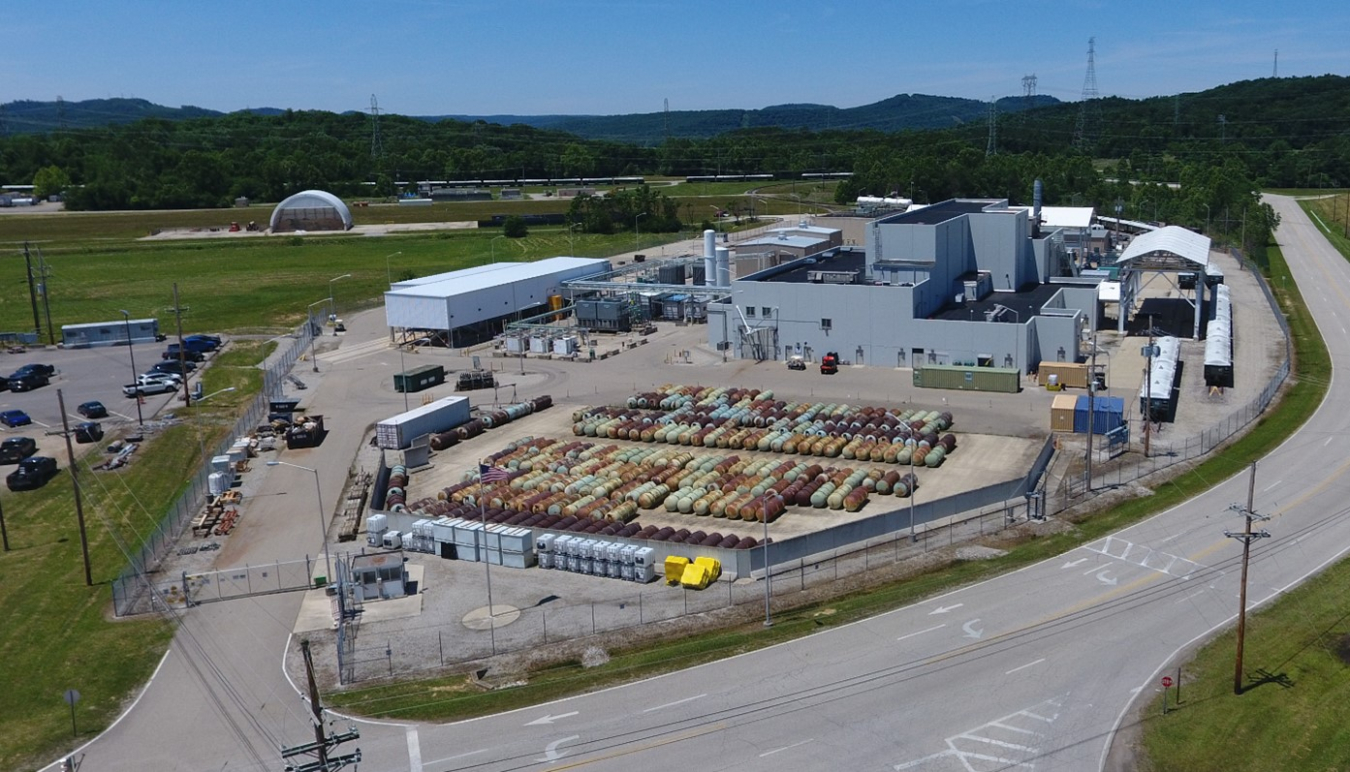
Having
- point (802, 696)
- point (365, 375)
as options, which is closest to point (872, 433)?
point (802, 696)

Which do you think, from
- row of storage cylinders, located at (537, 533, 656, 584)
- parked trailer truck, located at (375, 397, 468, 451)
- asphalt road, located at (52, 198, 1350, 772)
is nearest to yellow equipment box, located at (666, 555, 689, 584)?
row of storage cylinders, located at (537, 533, 656, 584)

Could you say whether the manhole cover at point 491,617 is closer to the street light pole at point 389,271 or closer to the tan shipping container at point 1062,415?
the tan shipping container at point 1062,415

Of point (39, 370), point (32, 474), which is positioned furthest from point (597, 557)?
point (39, 370)

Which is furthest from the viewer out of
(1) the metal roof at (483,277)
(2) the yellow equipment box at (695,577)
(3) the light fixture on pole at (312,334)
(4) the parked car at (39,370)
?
(1) the metal roof at (483,277)

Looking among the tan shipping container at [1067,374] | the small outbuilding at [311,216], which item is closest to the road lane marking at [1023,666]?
the tan shipping container at [1067,374]

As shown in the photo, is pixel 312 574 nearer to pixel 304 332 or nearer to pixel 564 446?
pixel 564 446

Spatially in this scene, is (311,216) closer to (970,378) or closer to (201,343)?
(201,343)
